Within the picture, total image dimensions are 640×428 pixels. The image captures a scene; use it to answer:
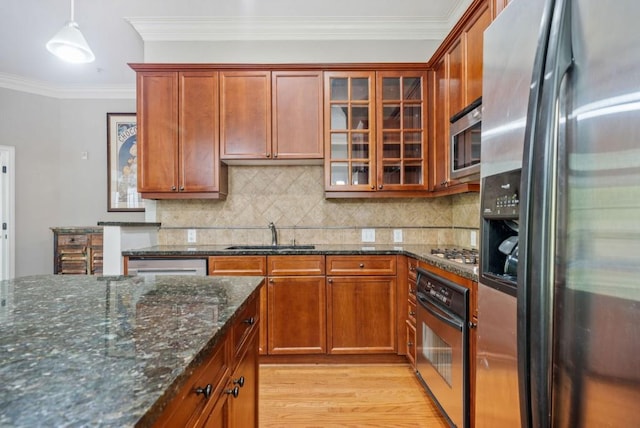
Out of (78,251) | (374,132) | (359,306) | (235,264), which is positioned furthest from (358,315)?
(78,251)

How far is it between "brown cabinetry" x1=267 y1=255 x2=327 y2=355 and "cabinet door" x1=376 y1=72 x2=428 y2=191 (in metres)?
1.00

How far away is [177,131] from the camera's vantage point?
281 cm

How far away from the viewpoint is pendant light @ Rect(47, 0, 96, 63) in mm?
2094

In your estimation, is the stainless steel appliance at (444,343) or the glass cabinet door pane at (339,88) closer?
the stainless steel appliance at (444,343)

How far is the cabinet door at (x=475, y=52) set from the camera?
6.15ft

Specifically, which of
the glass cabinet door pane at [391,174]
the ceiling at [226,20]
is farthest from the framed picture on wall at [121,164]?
the glass cabinet door pane at [391,174]

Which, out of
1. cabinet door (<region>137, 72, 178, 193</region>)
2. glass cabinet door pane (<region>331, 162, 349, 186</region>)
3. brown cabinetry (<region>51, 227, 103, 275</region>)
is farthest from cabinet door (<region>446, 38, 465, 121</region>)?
brown cabinetry (<region>51, 227, 103, 275</region>)

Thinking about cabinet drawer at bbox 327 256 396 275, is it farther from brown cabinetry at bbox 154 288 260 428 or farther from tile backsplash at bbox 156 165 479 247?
brown cabinetry at bbox 154 288 260 428

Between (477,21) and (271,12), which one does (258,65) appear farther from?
(477,21)

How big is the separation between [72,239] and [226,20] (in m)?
3.29

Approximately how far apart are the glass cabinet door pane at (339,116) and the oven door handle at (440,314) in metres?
1.56

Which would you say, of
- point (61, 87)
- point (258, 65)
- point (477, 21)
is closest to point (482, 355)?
point (477, 21)

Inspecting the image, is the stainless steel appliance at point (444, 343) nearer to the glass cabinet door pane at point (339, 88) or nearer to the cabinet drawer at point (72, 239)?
the glass cabinet door pane at point (339, 88)

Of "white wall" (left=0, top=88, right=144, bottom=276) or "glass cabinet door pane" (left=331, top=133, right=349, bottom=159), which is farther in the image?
"white wall" (left=0, top=88, right=144, bottom=276)
